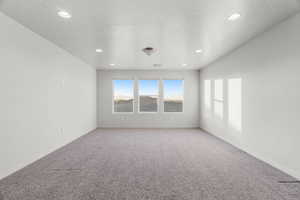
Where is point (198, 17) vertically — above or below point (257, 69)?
above

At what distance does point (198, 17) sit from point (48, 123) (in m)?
3.57

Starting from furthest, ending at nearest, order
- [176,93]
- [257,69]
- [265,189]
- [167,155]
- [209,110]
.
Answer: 1. [176,93]
2. [209,110]
3. [167,155]
4. [257,69]
5. [265,189]

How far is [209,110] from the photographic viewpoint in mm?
5398

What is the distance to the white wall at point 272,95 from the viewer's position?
89.4 inches

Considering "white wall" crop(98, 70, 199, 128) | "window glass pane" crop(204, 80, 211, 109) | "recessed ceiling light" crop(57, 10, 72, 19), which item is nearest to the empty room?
"recessed ceiling light" crop(57, 10, 72, 19)

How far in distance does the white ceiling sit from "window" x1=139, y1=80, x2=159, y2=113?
2858 mm

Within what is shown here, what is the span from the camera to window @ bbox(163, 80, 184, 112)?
6.46 meters

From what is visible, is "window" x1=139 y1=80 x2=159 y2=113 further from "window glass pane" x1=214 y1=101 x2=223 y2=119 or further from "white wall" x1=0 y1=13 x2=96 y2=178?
"white wall" x1=0 y1=13 x2=96 y2=178

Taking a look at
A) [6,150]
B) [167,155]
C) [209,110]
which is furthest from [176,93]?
[6,150]

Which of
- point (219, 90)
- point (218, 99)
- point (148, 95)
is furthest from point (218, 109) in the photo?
point (148, 95)

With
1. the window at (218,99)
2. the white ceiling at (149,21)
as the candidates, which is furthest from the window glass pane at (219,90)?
the white ceiling at (149,21)

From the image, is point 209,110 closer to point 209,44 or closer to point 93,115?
point 209,44

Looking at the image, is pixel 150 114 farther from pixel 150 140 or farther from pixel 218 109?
pixel 218 109

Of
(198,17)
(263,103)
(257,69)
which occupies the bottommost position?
(263,103)
